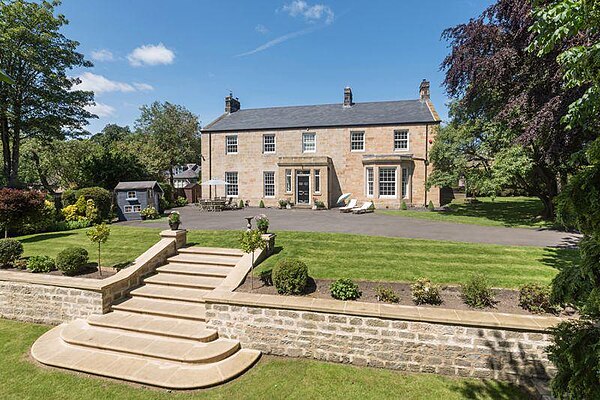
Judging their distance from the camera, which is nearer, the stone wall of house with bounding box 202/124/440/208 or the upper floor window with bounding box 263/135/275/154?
the stone wall of house with bounding box 202/124/440/208

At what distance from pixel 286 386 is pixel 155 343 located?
305 centimetres

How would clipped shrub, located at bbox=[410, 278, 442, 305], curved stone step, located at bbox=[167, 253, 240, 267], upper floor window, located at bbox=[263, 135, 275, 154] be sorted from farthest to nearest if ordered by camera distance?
upper floor window, located at bbox=[263, 135, 275, 154], curved stone step, located at bbox=[167, 253, 240, 267], clipped shrub, located at bbox=[410, 278, 442, 305]

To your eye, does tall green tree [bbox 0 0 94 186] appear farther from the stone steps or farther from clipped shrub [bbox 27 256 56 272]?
the stone steps

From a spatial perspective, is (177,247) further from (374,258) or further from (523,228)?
(523,228)

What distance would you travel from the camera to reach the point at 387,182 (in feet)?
80.6

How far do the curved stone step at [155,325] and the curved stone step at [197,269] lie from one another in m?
1.59

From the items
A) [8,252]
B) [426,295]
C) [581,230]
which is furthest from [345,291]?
[8,252]

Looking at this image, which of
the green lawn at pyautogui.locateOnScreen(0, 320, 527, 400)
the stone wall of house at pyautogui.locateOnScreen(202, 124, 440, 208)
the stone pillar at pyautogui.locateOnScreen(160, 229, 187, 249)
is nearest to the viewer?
the green lawn at pyautogui.locateOnScreen(0, 320, 527, 400)

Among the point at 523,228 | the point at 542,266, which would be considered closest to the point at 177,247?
the point at 542,266

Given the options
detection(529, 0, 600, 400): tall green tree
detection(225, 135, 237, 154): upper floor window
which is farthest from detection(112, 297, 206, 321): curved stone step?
detection(225, 135, 237, 154): upper floor window

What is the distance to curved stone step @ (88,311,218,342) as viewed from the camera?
6.12 m

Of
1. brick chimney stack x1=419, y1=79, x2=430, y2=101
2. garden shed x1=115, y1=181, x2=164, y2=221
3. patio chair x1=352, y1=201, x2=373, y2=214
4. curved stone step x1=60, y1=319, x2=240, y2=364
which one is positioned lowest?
curved stone step x1=60, y1=319, x2=240, y2=364

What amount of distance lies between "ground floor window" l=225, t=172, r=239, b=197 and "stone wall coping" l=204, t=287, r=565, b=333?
23.0 meters

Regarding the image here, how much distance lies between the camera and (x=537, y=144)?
550 inches
